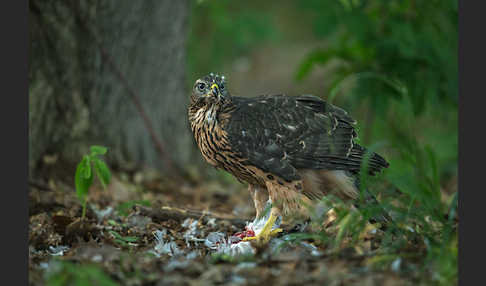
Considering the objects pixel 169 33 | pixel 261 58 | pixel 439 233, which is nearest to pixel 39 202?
pixel 169 33

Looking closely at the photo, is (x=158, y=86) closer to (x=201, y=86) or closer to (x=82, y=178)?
(x=201, y=86)

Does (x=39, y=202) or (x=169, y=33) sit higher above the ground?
(x=169, y=33)

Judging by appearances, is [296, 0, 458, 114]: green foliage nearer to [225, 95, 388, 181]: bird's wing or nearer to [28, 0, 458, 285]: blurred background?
[28, 0, 458, 285]: blurred background

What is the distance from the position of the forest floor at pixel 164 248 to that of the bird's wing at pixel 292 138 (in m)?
0.58

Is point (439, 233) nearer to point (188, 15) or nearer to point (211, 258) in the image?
point (211, 258)

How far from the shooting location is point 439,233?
11.5ft

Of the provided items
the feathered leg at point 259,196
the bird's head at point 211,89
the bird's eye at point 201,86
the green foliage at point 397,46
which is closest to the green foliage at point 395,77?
the green foliage at point 397,46

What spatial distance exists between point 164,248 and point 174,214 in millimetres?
845

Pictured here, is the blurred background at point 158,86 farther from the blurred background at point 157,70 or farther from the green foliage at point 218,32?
the green foliage at point 218,32

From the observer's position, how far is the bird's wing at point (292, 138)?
4.10 m

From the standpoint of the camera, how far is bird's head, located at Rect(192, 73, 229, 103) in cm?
428

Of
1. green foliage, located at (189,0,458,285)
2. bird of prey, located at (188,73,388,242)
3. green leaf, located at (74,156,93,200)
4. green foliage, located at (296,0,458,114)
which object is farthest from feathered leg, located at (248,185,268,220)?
green foliage, located at (296,0,458,114)

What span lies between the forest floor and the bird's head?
1036 millimetres

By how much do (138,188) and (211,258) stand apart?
2.65 metres
